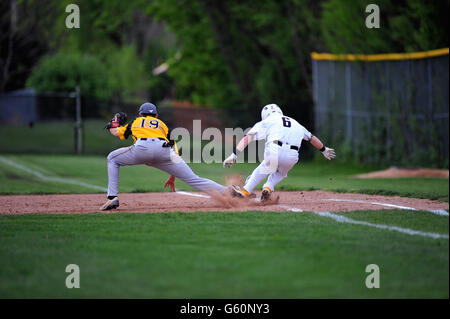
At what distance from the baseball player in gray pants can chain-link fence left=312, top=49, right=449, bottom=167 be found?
1147cm

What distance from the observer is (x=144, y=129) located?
10391 mm

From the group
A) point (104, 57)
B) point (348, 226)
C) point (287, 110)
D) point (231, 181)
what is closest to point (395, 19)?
point (287, 110)

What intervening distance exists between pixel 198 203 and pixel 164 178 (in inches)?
283

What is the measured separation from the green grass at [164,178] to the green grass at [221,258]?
453 cm

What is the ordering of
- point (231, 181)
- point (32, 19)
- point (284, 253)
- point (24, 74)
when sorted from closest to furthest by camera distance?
point (284, 253)
point (231, 181)
point (32, 19)
point (24, 74)

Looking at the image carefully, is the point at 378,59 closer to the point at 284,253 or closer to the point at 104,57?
the point at 284,253

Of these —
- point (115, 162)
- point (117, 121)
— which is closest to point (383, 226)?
point (115, 162)

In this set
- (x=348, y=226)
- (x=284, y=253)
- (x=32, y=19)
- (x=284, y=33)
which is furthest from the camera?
(x=32, y=19)

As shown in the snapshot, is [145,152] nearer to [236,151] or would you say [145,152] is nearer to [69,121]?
[236,151]

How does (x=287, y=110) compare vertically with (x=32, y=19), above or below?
below
